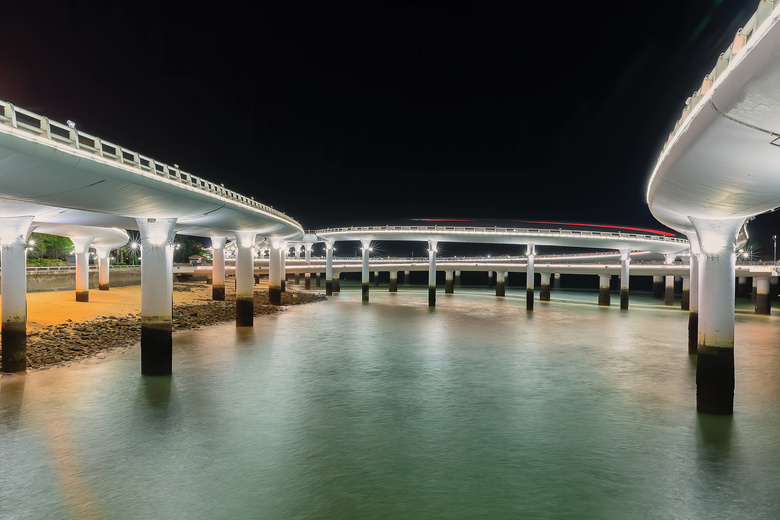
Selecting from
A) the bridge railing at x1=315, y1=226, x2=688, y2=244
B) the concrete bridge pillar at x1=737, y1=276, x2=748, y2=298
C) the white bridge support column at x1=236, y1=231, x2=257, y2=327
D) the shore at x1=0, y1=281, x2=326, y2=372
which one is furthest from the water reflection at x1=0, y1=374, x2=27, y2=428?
the concrete bridge pillar at x1=737, y1=276, x2=748, y2=298

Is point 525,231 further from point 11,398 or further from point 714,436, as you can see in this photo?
point 11,398

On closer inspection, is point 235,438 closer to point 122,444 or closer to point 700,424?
point 122,444

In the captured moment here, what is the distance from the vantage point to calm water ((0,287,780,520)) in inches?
400

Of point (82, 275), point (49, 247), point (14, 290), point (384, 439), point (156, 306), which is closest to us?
point (384, 439)

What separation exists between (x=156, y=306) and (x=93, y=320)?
15.2m

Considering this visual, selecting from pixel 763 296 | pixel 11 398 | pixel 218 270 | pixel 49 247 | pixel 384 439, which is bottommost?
pixel 384 439

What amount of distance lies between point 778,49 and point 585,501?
889cm

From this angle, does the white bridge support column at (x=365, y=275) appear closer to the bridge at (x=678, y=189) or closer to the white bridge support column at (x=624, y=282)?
the white bridge support column at (x=624, y=282)

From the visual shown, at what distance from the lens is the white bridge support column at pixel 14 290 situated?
18828mm

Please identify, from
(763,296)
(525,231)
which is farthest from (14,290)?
(763,296)

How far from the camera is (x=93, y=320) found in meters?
31.7

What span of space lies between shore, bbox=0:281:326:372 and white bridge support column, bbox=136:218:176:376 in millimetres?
4939

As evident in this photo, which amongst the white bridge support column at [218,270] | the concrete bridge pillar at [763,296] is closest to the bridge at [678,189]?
the white bridge support column at [218,270]

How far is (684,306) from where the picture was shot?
58.4 meters
